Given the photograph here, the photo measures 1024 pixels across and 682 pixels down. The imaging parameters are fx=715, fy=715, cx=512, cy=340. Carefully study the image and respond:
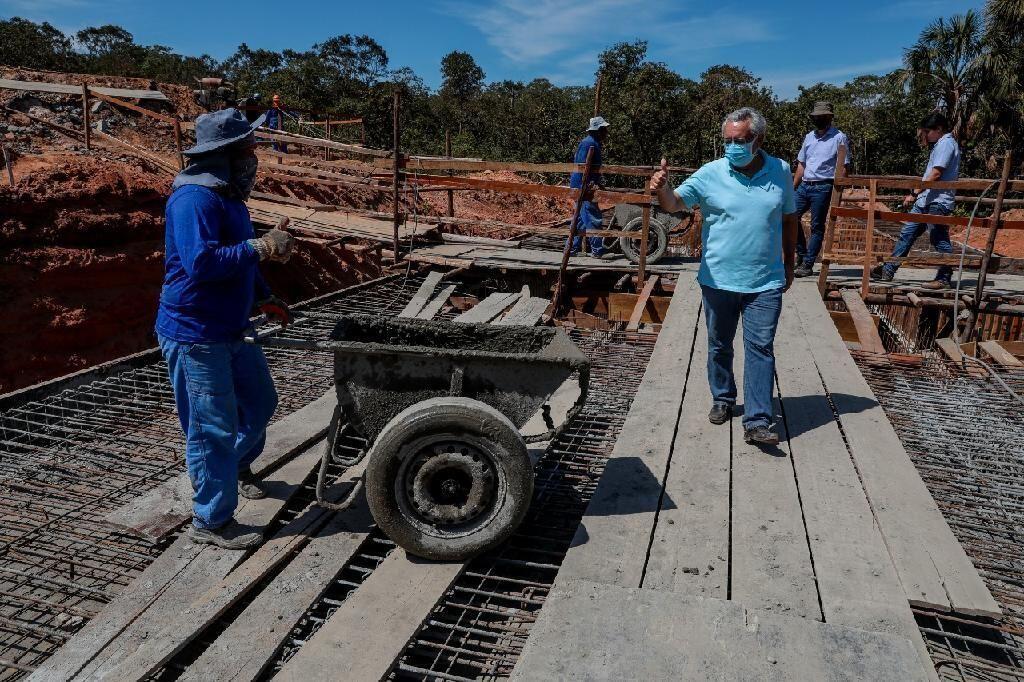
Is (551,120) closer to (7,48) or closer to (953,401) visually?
(7,48)

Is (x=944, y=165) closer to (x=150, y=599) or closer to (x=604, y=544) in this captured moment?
(x=604, y=544)

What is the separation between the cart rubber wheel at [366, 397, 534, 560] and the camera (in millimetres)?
2764

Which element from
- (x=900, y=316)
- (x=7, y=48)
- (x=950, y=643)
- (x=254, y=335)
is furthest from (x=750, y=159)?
(x=7, y=48)

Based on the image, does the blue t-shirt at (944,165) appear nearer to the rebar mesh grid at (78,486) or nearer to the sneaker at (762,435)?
the sneaker at (762,435)

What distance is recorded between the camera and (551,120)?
29.8 m

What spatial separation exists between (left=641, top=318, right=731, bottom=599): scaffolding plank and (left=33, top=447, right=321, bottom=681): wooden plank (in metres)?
1.78

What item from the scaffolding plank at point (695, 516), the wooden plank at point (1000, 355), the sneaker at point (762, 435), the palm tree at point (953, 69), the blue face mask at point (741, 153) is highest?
the palm tree at point (953, 69)

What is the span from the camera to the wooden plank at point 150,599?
2494mm

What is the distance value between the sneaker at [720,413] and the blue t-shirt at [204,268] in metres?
2.56

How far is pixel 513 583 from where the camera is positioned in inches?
120

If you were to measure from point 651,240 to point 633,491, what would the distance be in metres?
6.08

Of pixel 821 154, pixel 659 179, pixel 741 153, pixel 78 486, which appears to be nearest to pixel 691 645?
pixel 659 179

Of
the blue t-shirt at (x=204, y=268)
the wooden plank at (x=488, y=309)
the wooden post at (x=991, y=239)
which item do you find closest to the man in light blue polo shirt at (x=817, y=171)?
the wooden post at (x=991, y=239)

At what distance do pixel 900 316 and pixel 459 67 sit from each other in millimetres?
49366
